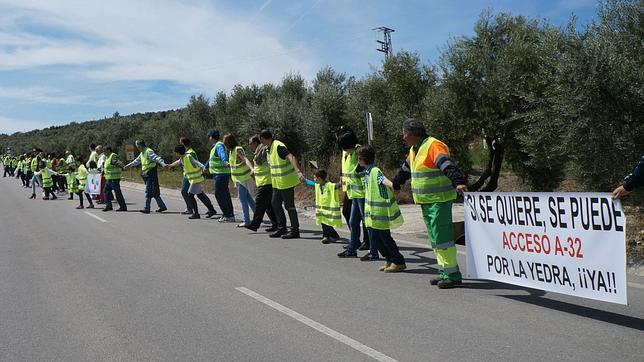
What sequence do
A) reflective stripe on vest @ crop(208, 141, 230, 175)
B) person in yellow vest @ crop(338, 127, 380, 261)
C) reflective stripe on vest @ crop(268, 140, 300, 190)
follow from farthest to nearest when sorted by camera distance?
reflective stripe on vest @ crop(208, 141, 230, 175) → reflective stripe on vest @ crop(268, 140, 300, 190) → person in yellow vest @ crop(338, 127, 380, 261)

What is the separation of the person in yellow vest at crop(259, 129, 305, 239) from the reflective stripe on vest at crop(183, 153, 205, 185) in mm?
3600

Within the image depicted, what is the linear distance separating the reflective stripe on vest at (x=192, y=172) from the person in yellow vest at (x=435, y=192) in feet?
27.0

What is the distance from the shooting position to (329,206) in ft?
31.7

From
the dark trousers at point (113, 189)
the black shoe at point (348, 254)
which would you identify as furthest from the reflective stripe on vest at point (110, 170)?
the black shoe at point (348, 254)

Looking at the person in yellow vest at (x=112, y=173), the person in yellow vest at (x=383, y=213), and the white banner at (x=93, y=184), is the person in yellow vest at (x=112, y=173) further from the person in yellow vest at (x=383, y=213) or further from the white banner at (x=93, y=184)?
the person in yellow vest at (x=383, y=213)

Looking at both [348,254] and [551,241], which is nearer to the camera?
[551,241]

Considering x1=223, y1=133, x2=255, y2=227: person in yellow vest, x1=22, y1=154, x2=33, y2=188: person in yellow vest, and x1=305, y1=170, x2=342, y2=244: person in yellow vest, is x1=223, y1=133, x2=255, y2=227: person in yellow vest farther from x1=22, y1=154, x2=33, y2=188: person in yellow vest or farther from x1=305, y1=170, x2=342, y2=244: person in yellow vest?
x1=22, y1=154, x2=33, y2=188: person in yellow vest

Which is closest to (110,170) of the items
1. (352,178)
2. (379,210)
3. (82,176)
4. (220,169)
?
(82,176)

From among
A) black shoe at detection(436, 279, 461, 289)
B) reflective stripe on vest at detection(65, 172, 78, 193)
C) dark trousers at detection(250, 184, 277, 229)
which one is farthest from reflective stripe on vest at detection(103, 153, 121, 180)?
black shoe at detection(436, 279, 461, 289)

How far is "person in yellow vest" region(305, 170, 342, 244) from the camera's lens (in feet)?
31.5

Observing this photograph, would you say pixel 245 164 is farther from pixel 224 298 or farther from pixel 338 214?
pixel 224 298

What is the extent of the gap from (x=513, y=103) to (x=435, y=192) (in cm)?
928

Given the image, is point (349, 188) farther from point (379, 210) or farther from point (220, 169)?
point (220, 169)

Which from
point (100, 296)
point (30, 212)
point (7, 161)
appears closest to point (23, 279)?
point (100, 296)
